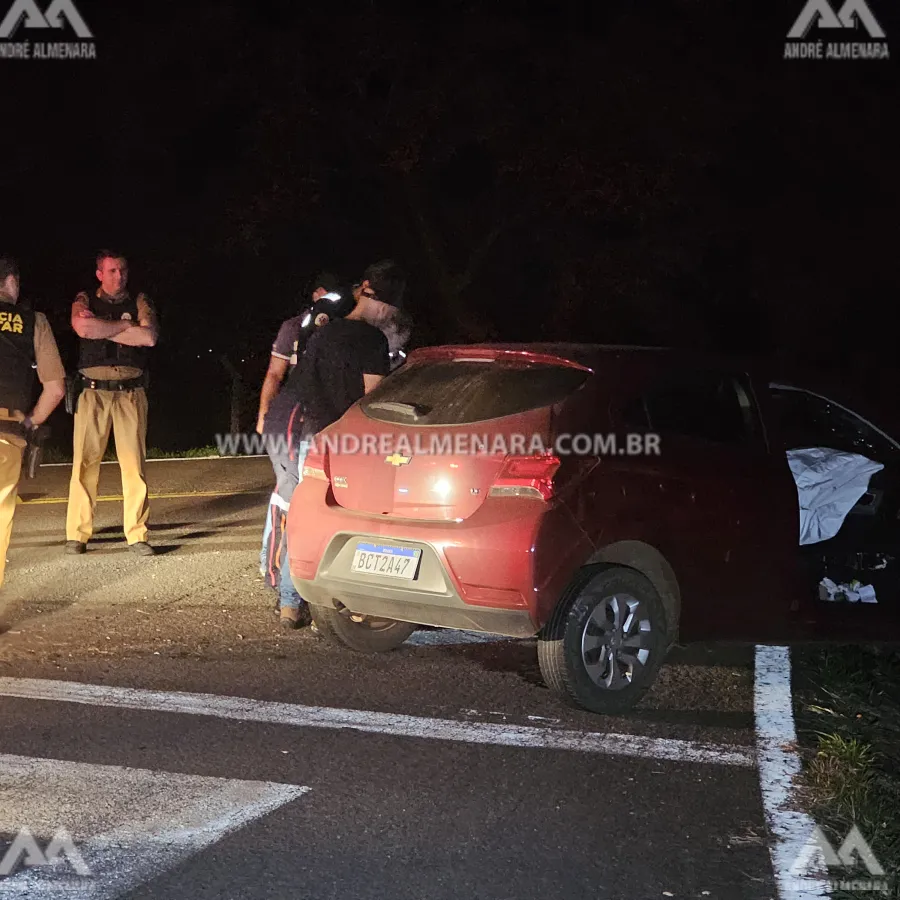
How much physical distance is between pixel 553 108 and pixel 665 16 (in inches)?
127

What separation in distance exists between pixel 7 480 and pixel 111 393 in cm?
226

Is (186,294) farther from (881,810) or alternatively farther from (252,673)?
(881,810)

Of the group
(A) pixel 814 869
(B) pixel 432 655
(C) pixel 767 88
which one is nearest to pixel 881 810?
(A) pixel 814 869

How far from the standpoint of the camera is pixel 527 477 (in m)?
5.88

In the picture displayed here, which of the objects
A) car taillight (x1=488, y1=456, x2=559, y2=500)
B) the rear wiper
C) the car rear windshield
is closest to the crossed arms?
the car rear windshield

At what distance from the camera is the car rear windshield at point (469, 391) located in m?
6.11

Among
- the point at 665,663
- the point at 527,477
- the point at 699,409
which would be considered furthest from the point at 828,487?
the point at 527,477

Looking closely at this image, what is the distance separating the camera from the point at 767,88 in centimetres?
2758

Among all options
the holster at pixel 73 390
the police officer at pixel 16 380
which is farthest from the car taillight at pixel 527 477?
the holster at pixel 73 390

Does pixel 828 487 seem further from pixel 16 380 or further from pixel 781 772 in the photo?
pixel 16 380

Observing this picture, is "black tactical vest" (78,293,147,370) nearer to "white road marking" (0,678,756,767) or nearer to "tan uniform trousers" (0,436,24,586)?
"tan uniform trousers" (0,436,24,586)

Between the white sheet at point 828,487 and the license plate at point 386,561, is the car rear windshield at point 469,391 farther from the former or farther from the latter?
the white sheet at point 828,487

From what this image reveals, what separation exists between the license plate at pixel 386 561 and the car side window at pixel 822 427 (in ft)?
6.23

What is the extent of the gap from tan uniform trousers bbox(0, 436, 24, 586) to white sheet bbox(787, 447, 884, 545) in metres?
4.10
